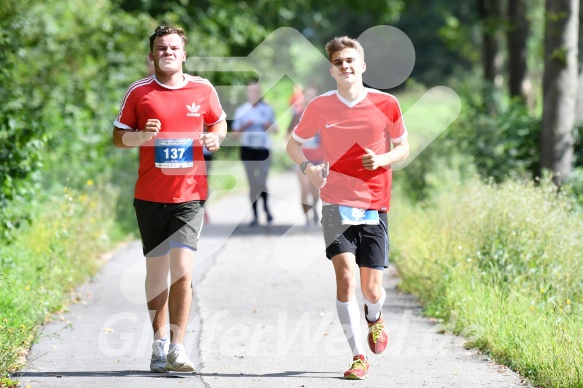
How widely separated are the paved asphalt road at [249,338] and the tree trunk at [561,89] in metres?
2.79

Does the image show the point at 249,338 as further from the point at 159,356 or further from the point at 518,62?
the point at 518,62

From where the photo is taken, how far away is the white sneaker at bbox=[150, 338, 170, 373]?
271 inches

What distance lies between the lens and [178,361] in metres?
6.84

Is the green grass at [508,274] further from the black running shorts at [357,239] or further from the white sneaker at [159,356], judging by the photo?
the white sneaker at [159,356]

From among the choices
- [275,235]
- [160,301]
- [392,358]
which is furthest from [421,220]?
[160,301]

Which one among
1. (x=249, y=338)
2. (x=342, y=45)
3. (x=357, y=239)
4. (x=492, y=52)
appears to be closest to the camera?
(x=342, y=45)

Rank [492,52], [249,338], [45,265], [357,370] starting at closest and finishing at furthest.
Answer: [357,370]
[249,338]
[45,265]
[492,52]

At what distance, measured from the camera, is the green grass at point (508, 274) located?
682cm

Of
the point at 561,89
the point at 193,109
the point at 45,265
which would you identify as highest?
the point at 193,109

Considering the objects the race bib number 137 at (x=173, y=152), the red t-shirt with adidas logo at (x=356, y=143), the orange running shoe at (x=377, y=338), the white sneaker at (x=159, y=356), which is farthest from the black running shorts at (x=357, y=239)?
the white sneaker at (x=159, y=356)

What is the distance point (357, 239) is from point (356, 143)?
60cm

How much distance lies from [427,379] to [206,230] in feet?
28.7

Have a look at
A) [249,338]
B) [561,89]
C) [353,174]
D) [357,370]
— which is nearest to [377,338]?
[357,370]

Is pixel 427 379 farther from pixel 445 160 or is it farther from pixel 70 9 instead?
pixel 70 9
